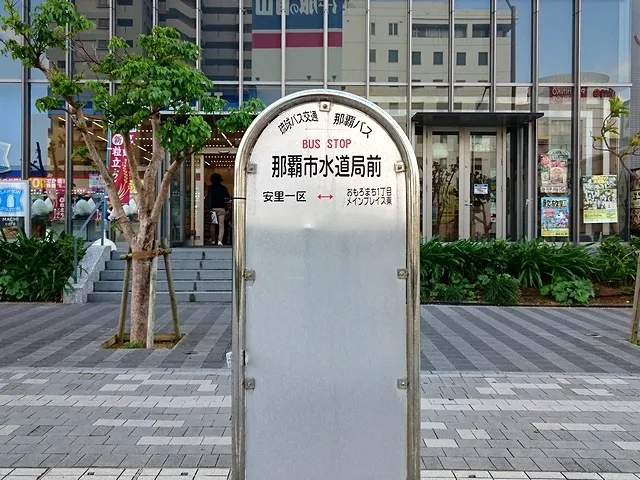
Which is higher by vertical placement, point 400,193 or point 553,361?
point 400,193

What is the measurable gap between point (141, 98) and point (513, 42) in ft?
37.7

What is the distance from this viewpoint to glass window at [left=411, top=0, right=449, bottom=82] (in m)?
15.8

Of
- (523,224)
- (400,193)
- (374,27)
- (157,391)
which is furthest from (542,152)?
(400,193)

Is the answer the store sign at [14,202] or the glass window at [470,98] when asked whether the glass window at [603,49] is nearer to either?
the glass window at [470,98]

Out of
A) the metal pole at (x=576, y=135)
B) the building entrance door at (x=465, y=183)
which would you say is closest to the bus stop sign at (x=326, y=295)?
the building entrance door at (x=465, y=183)

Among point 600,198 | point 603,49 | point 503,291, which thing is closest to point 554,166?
point 600,198

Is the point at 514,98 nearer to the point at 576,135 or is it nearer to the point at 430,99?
the point at 576,135

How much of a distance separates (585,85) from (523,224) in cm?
383

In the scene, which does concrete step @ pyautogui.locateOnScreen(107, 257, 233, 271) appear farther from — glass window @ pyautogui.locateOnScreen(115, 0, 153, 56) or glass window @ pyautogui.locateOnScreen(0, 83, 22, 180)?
glass window @ pyautogui.locateOnScreen(115, 0, 153, 56)

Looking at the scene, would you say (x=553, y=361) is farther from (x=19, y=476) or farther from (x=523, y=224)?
(x=523, y=224)

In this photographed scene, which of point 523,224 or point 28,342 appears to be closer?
point 28,342

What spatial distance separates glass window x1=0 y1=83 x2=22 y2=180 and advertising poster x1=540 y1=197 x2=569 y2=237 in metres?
13.1

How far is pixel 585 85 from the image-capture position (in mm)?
15570

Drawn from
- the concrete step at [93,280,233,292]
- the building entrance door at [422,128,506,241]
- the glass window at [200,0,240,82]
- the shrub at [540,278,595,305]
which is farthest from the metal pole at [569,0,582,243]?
the concrete step at [93,280,233,292]
